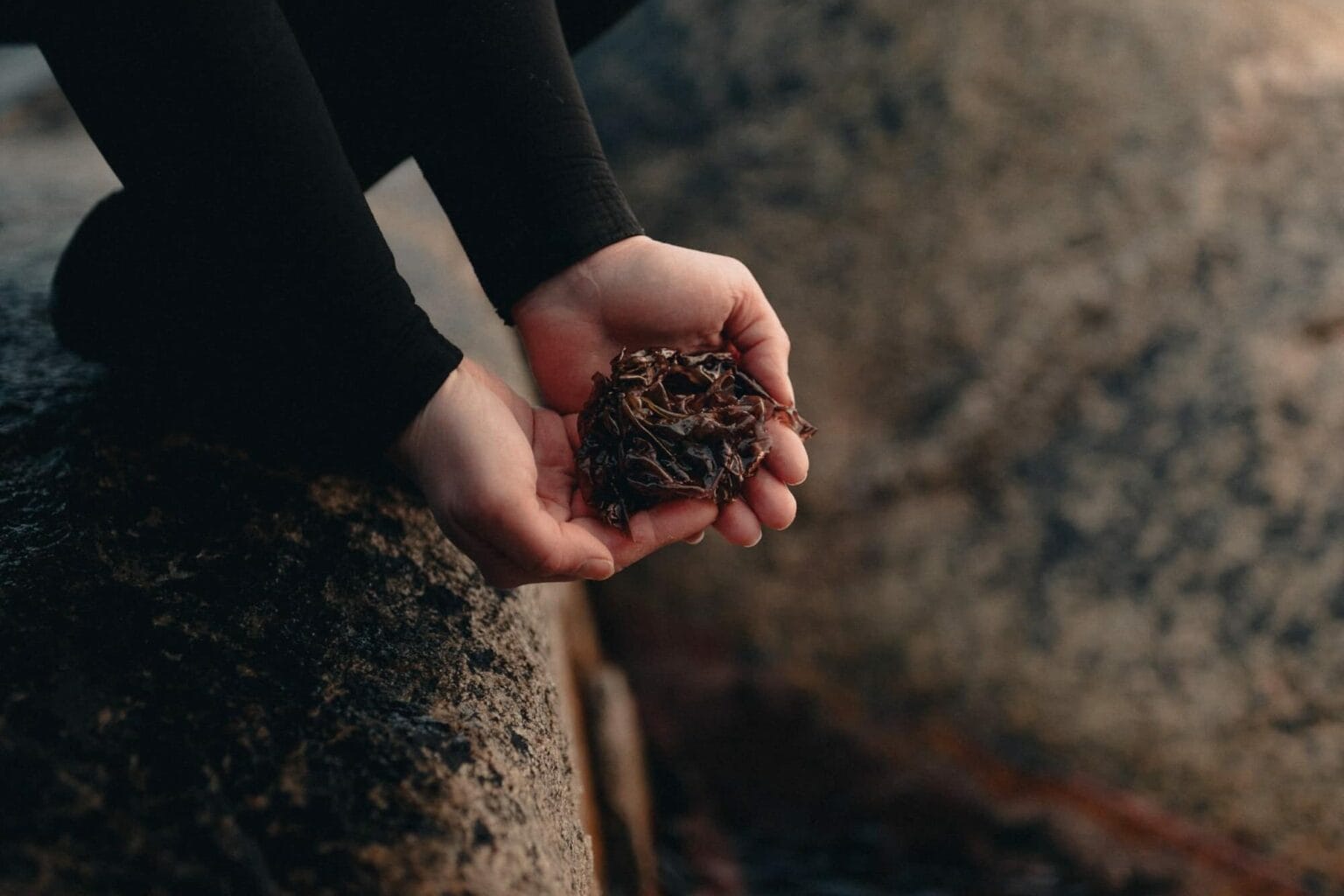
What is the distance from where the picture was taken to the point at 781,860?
319 centimetres

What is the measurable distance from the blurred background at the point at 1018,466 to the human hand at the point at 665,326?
1237 mm

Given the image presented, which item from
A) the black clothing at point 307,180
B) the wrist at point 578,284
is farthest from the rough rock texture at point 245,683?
the wrist at point 578,284

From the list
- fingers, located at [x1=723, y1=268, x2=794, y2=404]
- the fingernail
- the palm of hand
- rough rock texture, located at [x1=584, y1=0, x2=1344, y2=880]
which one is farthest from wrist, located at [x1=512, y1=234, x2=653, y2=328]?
rough rock texture, located at [x1=584, y1=0, x2=1344, y2=880]

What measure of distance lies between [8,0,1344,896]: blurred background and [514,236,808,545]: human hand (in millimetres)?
1237

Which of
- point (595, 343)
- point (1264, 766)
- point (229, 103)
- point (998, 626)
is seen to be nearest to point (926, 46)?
point (998, 626)

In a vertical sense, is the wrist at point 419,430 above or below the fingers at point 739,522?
below

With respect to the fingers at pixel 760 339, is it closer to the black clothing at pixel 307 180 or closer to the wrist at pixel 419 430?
the black clothing at pixel 307 180

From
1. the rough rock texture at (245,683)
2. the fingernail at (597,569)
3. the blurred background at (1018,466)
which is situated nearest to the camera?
the rough rock texture at (245,683)

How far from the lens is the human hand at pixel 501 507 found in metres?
1.63

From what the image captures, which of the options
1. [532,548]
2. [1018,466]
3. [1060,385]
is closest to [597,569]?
[532,548]

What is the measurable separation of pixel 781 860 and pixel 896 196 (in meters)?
2.47

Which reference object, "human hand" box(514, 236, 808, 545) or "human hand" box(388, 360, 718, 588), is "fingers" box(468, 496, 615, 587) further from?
"human hand" box(514, 236, 808, 545)

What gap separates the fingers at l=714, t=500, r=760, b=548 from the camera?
196 cm

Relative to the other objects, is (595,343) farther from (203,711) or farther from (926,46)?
(926,46)
